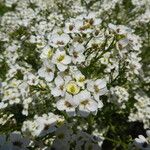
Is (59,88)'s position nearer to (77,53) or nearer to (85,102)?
(85,102)

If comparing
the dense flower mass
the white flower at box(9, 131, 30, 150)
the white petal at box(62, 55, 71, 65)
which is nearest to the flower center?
the dense flower mass

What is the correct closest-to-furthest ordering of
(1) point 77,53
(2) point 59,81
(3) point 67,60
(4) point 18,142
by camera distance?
(4) point 18,142
(2) point 59,81
(3) point 67,60
(1) point 77,53

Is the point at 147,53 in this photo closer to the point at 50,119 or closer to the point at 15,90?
the point at 15,90

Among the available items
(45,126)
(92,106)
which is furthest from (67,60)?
(45,126)

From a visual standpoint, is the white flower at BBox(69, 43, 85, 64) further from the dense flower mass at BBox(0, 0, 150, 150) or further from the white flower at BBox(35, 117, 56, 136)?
the white flower at BBox(35, 117, 56, 136)

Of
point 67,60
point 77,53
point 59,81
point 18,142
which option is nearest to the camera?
point 18,142

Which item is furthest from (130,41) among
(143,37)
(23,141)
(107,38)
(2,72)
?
(143,37)
